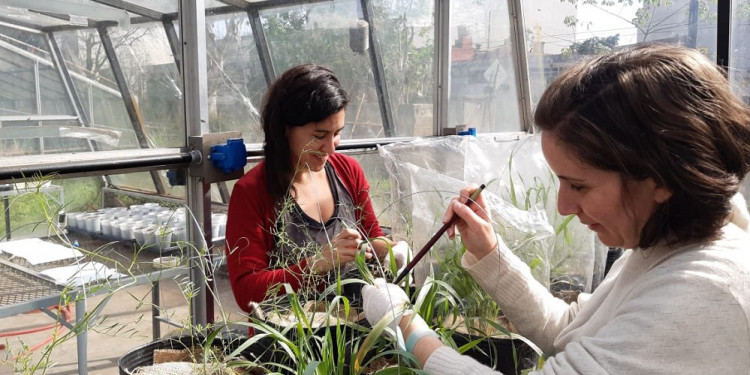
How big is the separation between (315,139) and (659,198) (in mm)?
Answer: 1165

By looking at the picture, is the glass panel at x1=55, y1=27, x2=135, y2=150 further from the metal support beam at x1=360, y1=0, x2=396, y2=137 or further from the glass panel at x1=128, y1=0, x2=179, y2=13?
the metal support beam at x1=360, y1=0, x2=396, y2=137

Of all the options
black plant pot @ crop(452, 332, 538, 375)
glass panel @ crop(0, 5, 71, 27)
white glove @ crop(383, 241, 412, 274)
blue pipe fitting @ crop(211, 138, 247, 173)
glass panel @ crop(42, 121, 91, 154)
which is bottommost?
black plant pot @ crop(452, 332, 538, 375)

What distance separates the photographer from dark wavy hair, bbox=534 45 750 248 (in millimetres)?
819

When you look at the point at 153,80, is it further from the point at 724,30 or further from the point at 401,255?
Result: the point at 724,30

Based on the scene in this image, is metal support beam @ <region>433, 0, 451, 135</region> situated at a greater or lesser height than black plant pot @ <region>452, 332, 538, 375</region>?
greater

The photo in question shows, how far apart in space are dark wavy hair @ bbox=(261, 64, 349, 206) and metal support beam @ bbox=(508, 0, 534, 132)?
2848mm

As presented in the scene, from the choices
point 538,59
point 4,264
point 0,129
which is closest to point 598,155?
point 0,129

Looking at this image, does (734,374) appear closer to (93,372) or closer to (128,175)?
(128,175)

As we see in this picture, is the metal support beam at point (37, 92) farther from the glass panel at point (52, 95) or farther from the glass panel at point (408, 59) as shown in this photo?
the glass panel at point (408, 59)

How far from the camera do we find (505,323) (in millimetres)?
1507

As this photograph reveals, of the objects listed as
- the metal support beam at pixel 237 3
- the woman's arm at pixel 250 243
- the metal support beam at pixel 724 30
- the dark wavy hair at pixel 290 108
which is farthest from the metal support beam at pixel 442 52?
the woman's arm at pixel 250 243

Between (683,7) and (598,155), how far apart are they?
3.55m

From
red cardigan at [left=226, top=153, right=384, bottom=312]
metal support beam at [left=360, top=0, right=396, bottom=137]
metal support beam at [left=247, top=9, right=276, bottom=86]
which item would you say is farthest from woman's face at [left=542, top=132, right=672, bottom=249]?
metal support beam at [left=360, top=0, right=396, bottom=137]

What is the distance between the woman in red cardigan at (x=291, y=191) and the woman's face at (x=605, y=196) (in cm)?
80
